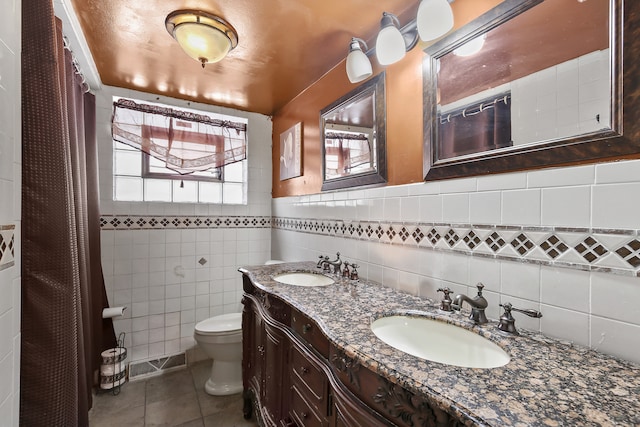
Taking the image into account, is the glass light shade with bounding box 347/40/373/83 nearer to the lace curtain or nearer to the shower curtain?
the lace curtain

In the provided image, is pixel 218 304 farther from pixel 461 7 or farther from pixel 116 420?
pixel 461 7

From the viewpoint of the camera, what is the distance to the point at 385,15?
1.27 m

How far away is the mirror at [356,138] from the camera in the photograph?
1569 millimetres

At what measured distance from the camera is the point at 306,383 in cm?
112

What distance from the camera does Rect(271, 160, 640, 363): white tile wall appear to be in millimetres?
756

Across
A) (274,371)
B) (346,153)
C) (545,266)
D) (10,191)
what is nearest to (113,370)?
(274,371)

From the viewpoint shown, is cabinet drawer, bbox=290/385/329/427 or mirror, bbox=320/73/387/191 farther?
mirror, bbox=320/73/387/191

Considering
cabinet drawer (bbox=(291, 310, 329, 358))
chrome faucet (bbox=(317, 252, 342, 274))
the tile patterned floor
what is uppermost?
chrome faucet (bbox=(317, 252, 342, 274))

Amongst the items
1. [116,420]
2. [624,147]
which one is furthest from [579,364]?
[116,420]

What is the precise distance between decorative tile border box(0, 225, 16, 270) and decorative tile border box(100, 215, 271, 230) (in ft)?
5.55

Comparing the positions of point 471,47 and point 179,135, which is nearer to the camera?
point 471,47

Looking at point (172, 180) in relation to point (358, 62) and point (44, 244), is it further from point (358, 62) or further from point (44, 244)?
point (358, 62)

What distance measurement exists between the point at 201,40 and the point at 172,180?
142 centimetres

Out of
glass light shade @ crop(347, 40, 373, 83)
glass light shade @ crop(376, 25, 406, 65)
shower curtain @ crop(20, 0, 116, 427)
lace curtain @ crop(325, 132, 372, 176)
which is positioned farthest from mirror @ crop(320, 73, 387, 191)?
shower curtain @ crop(20, 0, 116, 427)
